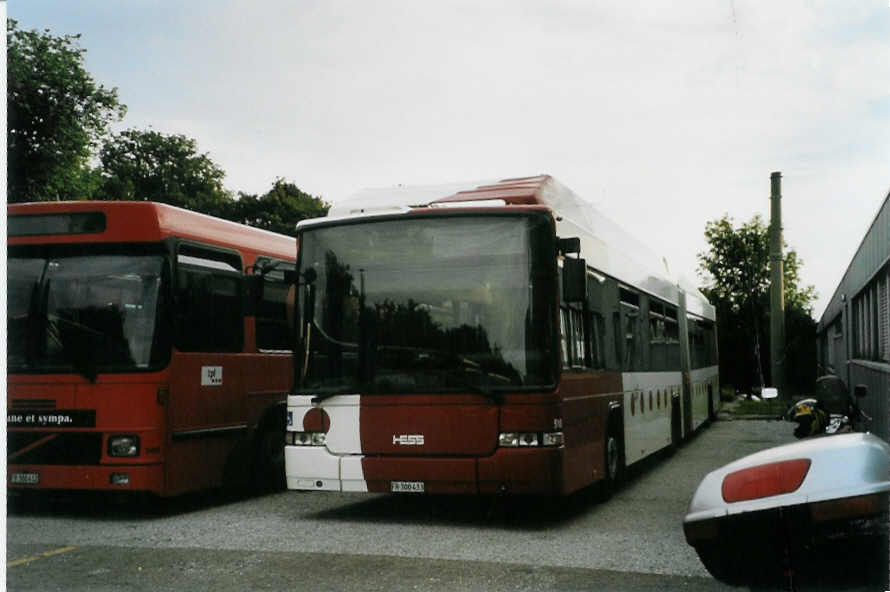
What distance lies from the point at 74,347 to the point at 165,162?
24.1m

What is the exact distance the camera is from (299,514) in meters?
10.8

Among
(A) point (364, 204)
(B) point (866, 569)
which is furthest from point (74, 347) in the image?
(B) point (866, 569)

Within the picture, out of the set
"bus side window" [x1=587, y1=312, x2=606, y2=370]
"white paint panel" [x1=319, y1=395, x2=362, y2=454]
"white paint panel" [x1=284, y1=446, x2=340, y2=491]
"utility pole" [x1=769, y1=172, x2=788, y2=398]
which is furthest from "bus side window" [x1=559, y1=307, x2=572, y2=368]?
"utility pole" [x1=769, y1=172, x2=788, y2=398]

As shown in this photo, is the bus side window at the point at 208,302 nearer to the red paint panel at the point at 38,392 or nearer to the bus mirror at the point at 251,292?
the bus mirror at the point at 251,292

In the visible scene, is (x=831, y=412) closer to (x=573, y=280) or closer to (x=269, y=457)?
(x=573, y=280)

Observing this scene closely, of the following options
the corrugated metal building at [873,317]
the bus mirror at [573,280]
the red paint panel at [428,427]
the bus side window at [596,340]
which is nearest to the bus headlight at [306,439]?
the red paint panel at [428,427]

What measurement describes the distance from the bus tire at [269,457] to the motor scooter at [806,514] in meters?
7.79

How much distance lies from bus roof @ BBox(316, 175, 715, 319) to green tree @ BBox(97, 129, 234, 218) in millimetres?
13008

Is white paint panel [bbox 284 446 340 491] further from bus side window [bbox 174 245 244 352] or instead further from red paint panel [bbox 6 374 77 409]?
red paint panel [bbox 6 374 77 409]

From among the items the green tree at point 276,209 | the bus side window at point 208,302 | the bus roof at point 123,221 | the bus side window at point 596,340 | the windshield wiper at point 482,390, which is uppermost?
the green tree at point 276,209

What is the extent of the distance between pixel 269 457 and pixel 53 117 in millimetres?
7607

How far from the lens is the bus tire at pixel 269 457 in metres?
12.1

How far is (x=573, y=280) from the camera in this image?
9.52 meters

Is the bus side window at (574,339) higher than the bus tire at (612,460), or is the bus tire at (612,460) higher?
the bus side window at (574,339)
